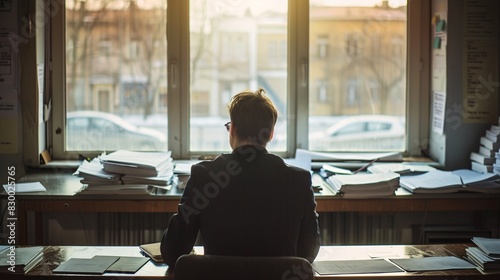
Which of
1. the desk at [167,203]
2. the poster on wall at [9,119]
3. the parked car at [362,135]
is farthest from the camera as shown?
the parked car at [362,135]

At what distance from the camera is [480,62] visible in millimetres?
3865

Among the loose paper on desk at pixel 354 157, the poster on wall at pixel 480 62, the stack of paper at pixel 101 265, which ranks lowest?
the stack of paper at pixel 101 265

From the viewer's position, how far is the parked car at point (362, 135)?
4.12 m

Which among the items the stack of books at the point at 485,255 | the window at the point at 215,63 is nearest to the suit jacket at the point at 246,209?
the stack of books at the point at 485,255

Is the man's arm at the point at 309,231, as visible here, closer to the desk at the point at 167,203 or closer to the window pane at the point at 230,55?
the desk at the point at 167,203

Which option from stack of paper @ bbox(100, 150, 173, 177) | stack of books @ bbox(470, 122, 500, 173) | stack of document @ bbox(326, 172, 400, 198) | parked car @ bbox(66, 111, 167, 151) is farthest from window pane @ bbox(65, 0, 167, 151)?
stack of books @ bbox(470, 122, 500, 173)

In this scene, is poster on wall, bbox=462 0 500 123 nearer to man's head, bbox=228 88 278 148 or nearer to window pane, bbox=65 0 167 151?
window pane, bbox=65 0 167 151

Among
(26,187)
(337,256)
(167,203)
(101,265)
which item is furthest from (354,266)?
(26,187)

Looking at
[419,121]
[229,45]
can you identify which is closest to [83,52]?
[229,45]

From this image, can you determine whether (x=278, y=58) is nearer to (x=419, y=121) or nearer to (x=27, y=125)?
(x=419, y=121)

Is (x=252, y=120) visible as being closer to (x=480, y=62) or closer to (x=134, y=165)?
(x=134, y=165)

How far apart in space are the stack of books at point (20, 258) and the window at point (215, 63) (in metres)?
1.64

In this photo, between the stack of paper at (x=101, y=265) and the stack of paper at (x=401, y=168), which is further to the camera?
the stack of paper at (x=401, y=168)

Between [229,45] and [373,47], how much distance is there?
796 millimetres
